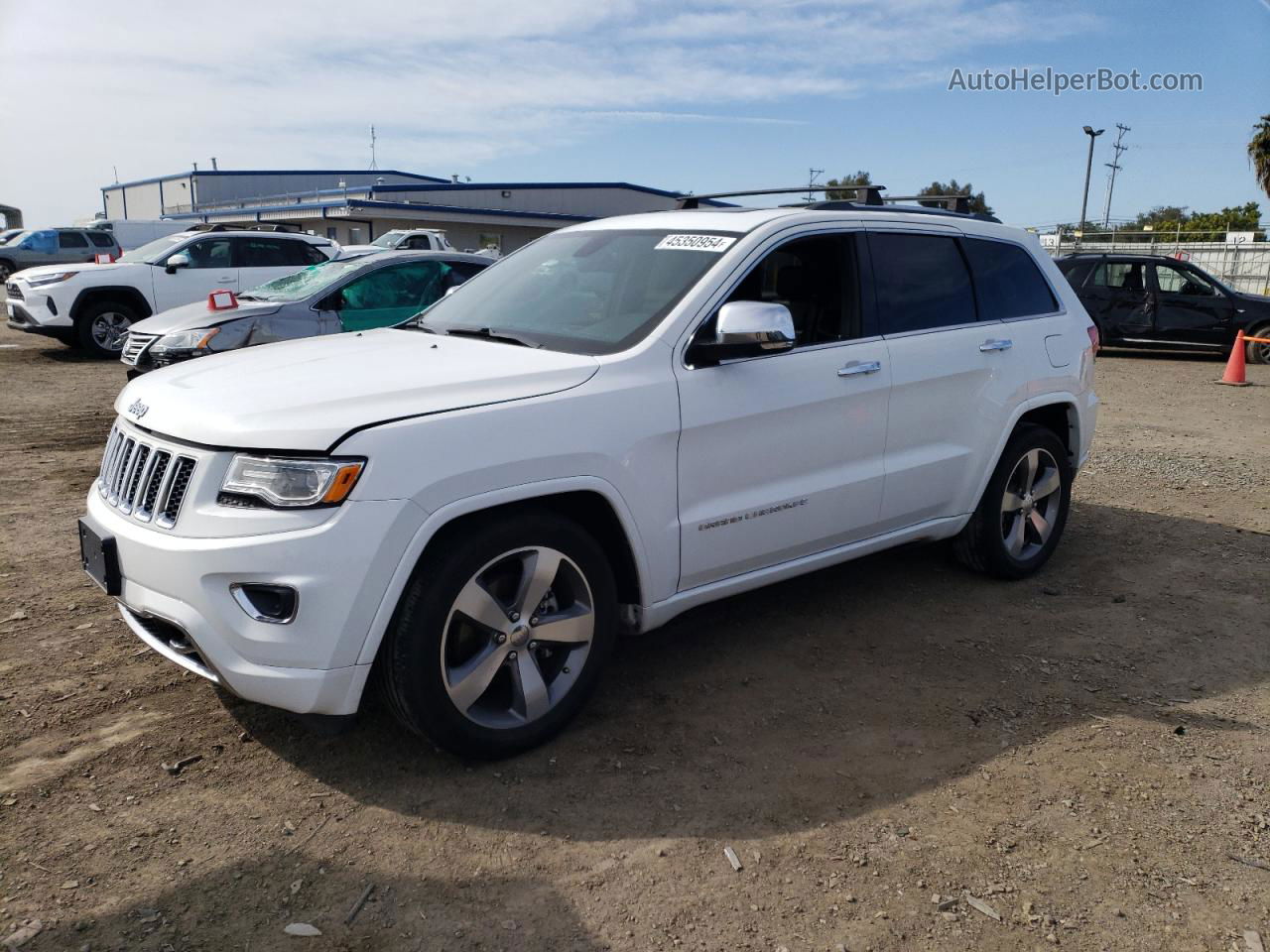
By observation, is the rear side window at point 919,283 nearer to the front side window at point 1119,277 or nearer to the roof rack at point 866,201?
the roof rack at point 866,201

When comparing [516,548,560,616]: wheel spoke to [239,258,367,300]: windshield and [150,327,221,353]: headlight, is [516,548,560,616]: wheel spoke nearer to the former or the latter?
[150,327,221,353]: headlight

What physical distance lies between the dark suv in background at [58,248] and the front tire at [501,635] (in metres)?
29.3

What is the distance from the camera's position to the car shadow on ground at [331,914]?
255 cm

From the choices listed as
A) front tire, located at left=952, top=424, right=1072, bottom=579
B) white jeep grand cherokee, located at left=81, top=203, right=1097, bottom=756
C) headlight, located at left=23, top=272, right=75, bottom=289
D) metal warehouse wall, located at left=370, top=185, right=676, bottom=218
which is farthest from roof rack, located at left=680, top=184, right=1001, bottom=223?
metal warehouse wall, located at left=370, top=185, right=676, bottom=218

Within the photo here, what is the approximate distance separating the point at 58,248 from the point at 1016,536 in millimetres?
31072

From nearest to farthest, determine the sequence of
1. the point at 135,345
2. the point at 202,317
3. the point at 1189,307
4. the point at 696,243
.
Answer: the point at 696,243, the point at 202,317, the point at 135,345, the point at 1189,307

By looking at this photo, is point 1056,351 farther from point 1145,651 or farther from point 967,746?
point 967,746

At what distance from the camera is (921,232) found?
473 centimetres

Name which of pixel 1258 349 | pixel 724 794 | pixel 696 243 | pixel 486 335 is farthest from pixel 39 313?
pixel 1258 349

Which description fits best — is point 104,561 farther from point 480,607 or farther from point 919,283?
point 919,283

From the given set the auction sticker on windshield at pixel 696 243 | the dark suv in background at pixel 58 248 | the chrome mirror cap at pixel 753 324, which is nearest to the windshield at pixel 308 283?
the auction sticker on windshield at pixel 696 243

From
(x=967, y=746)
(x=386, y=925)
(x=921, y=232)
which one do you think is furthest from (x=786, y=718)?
(x=921, y=232)

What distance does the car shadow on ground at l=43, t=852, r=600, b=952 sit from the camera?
2555 millimetres

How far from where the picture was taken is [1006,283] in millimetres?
5129
